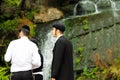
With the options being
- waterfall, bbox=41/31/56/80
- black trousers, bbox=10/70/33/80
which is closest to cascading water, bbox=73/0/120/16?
waterfall, bbox=41/31/56/80

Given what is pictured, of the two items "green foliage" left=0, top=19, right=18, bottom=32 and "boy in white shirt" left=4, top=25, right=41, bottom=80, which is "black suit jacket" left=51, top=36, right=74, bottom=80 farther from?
"green foliage" left=0, top=19, right=18, bottom=32

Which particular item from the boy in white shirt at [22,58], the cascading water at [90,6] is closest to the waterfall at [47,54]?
the cascading water at [90,6]

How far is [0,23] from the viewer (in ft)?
64.5

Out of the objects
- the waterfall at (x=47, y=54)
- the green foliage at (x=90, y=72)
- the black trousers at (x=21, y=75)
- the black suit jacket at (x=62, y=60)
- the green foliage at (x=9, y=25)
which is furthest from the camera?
the green foliage at (x=9, y=25)

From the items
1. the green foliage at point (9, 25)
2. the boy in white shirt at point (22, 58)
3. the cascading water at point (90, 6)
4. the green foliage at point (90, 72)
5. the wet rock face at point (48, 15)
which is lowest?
the green foliage at point (90, 72)

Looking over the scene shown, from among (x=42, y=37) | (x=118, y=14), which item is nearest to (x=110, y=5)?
(x=118, y=14)

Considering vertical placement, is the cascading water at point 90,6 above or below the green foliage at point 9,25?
above

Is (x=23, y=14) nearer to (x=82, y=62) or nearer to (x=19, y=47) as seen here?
(x=82, y=62)

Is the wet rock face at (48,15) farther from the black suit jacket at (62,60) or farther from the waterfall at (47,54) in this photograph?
the black suit jacket at (62,60)

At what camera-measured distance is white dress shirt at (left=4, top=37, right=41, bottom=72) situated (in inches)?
344

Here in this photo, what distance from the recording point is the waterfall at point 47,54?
16766mm

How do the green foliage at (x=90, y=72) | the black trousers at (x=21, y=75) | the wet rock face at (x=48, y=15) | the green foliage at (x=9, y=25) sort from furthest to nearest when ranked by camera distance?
the wet rock face at (x=48, y=15), the green foliage at (x=9, y=25), the green foliage at (x=90, y=72), the black trousers at (x=21, y=75)

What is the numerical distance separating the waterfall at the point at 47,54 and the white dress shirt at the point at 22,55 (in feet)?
25.8

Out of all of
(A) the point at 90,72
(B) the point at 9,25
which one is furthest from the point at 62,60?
(B) the point at 9,25
